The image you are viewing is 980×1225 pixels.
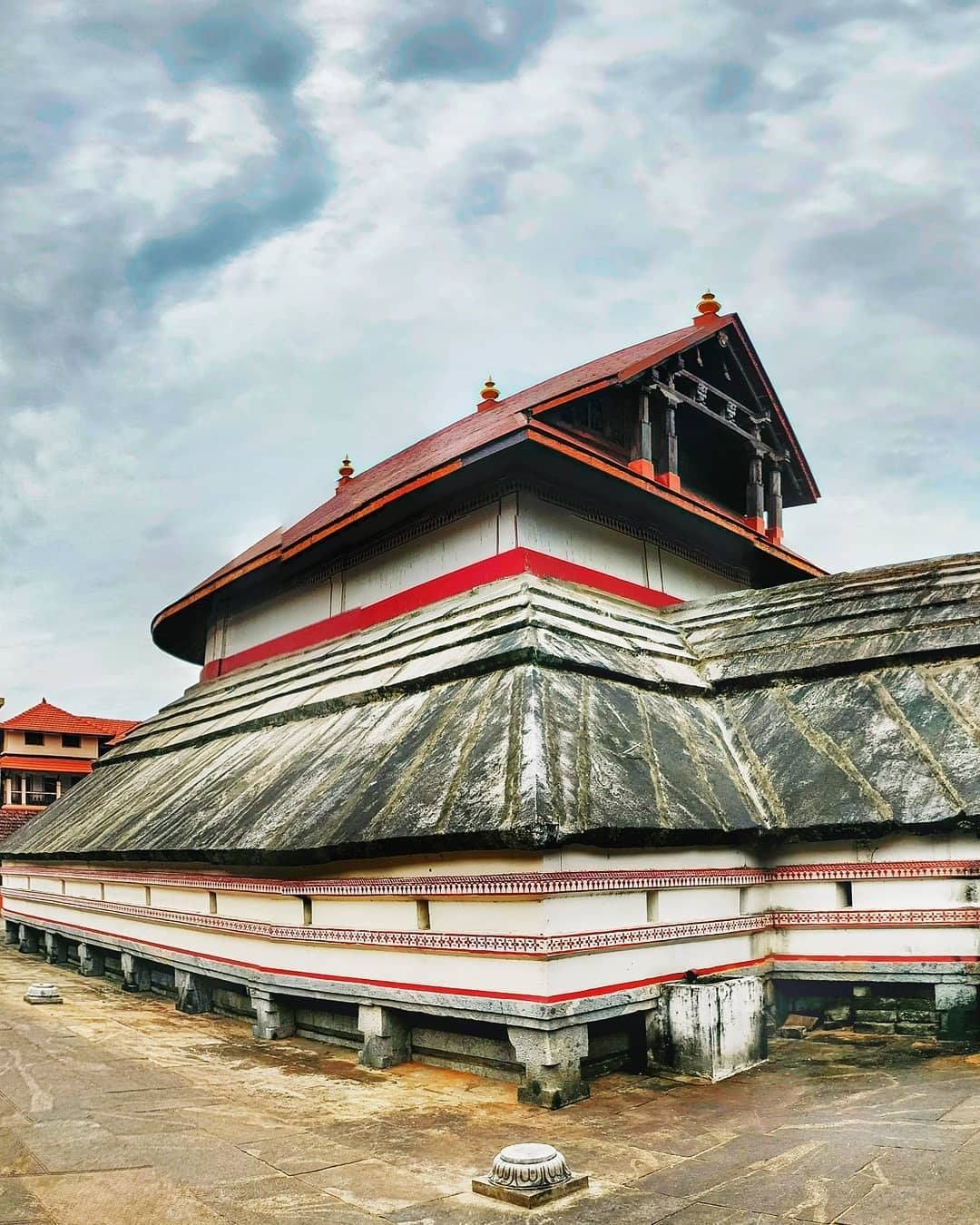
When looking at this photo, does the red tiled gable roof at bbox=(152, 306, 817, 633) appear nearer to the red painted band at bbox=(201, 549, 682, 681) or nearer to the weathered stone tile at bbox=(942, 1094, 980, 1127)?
the red painted band at bbox=(201, 549, 682, 681)

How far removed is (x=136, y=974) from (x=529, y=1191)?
11.7m

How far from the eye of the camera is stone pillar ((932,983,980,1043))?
9250 millimetres

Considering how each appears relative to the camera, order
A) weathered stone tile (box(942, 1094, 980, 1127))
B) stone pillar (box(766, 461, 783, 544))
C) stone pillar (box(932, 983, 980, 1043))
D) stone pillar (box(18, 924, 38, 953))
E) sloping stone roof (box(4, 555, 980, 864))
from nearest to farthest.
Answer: weathered stone tile (box(942, 1094, 980, 1127))
sloping stone roof (box(4, 555, 980, 864))
stone pillar (box(932, 983, 980, 1043))
stone pillar (box(766, 461, 783, 544))
stone pillar (box(18, 924, 38, 953))

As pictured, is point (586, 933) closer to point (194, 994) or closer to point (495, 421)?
point (194, 994)

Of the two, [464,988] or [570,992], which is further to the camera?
[464,988]

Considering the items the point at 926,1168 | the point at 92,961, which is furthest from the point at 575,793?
the point at 92,961

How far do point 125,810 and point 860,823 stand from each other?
12.2 m

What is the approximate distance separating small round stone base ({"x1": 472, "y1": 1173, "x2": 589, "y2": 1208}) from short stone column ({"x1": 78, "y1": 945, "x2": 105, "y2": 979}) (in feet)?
46.1

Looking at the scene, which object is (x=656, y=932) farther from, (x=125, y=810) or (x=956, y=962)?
(x=125, y=810)

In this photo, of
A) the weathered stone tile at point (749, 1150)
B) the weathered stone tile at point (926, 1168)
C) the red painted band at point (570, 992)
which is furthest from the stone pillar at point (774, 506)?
the weathered stone tile at point (926, 1168)

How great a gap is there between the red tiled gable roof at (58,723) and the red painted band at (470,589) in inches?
1164

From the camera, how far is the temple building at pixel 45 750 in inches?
1745

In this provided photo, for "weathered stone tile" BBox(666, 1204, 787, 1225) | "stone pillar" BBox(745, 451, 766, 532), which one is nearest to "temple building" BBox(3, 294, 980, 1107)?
"stone pillar" BBox(745, 451, 766, 532)

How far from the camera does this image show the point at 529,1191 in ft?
18.6
